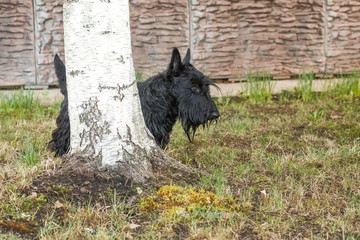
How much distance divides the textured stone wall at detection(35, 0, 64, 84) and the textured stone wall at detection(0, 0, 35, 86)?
0.10 metres

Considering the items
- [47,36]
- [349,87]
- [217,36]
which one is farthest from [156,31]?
[349,87]

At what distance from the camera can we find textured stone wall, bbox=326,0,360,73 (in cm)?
838

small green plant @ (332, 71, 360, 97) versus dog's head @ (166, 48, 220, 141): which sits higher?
dog's head @ (166, 48, 220, 141)

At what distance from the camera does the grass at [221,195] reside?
10.0 ft

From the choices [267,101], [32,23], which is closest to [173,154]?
[267,101]

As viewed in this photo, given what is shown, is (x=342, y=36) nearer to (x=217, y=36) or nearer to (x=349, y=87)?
(x=349, y=87)

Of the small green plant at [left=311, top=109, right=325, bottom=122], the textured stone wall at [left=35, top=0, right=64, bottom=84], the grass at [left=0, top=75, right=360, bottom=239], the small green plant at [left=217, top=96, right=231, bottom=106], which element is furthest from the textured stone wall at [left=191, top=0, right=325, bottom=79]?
the grass at [left=0, top=75, right=360, bottom=239]

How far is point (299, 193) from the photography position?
12.1ft

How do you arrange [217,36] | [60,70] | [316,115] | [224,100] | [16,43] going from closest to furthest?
[60,70]
[316,115]
[16,43]
[224,100]
[217,36]

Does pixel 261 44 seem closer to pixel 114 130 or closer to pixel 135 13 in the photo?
pixel 135 13

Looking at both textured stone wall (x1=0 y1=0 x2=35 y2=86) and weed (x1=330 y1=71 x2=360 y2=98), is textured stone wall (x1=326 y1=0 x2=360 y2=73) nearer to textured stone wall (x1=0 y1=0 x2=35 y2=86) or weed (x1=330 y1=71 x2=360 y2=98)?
weed (x1=330 y1=71 x2=360 y2=98)

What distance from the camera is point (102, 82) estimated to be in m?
3.49

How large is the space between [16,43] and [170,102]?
3.82 metres

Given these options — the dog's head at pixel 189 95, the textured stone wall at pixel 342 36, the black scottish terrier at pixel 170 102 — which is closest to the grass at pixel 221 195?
the black scottish terrier at pixel 170 102
